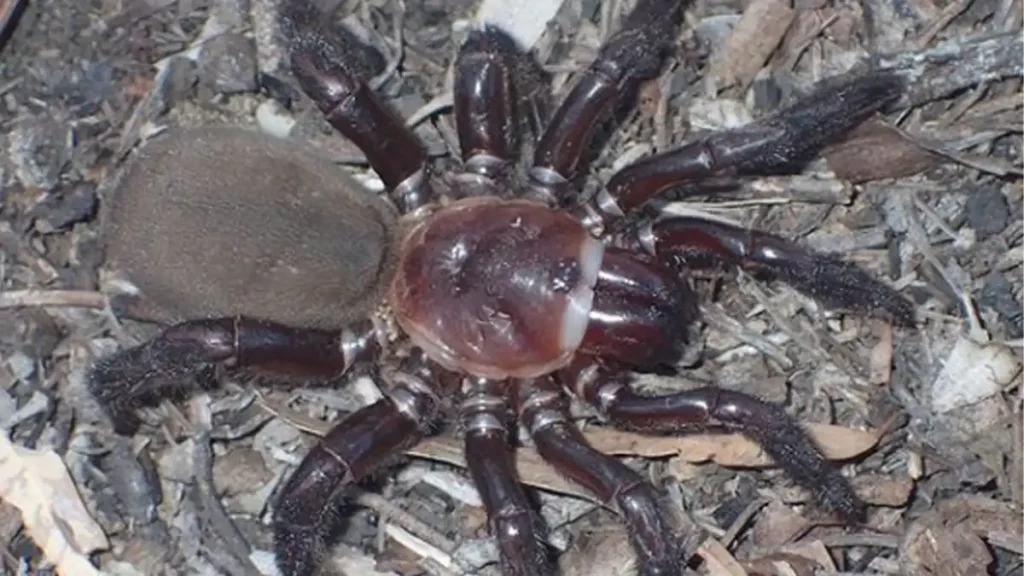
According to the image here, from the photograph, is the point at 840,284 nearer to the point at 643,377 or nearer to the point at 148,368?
the point at 643,377

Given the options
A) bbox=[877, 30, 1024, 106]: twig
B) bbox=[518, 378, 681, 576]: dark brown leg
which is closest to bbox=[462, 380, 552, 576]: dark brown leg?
bbox=[518, 378, 681, 576]: dark brown leg

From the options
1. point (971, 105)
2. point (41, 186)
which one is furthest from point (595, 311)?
point (41, 186)

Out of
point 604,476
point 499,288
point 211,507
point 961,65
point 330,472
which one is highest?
point 961,65

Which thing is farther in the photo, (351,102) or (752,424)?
(351,102)

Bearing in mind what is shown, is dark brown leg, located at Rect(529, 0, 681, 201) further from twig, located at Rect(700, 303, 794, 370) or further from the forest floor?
twig, located at Rect(700, 303, 794, 370)

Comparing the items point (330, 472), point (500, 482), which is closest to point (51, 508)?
point (330, 472)

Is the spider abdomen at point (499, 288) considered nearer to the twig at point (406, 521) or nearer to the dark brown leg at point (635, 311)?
the dark brown leg at point (635, 311)
